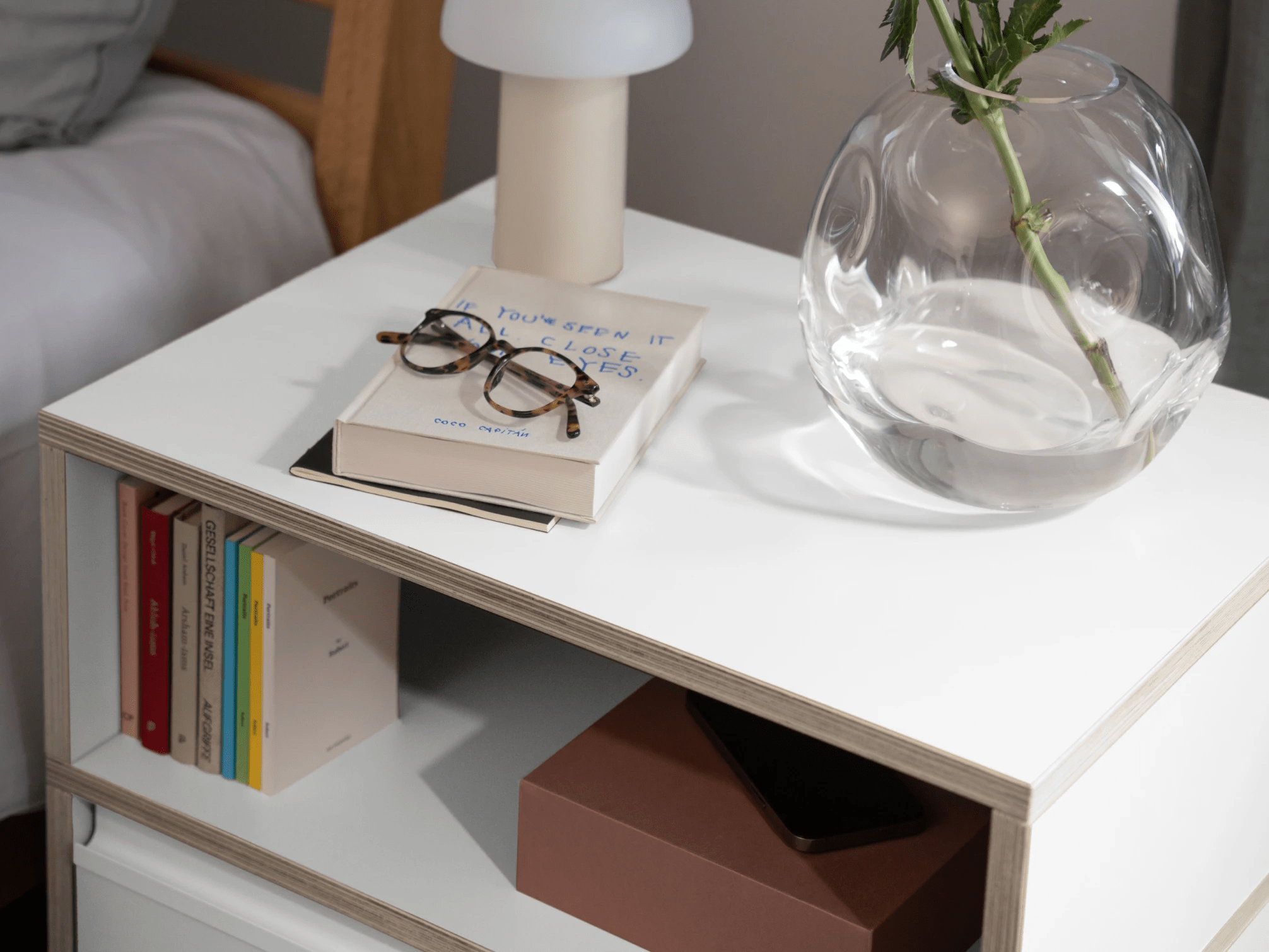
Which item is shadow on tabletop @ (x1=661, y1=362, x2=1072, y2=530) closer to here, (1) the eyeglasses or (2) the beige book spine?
(1) the eyeglasses

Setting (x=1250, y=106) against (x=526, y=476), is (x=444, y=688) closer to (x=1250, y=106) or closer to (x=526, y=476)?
(x=526, y=476)

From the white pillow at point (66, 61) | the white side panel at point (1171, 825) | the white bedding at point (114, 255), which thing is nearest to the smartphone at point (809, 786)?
the white side panel at point (1171, 825)

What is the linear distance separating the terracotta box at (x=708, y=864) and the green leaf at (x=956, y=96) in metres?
0.35

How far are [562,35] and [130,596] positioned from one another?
43cm

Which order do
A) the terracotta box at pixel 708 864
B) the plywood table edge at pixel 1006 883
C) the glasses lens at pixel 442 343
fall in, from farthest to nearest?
the glasses lens at pixel 442 343
the terracotta box at pixel 708 864
the plywood table edge at pixel 1006 883

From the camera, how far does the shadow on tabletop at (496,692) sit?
825 millimetres

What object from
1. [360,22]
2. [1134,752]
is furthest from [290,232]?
[1134,752]

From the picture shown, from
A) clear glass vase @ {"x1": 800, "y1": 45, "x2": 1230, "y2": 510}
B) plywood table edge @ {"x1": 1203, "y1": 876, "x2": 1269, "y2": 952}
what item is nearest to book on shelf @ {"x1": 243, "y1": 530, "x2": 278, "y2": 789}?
clear glass vase @ {"x1": 800, "y1": 45, "x2": 1230, "y2": 510}

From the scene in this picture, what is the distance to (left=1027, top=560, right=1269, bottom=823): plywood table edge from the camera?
0.56m

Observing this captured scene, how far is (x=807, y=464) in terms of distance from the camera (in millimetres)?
767

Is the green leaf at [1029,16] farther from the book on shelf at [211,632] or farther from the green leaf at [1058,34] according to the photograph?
the book on shelf at [211,632]

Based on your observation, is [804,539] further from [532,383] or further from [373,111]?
[373,111]

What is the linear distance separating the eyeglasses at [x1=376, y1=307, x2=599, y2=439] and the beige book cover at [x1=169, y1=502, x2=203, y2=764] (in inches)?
6.1

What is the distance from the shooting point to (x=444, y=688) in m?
0.92
